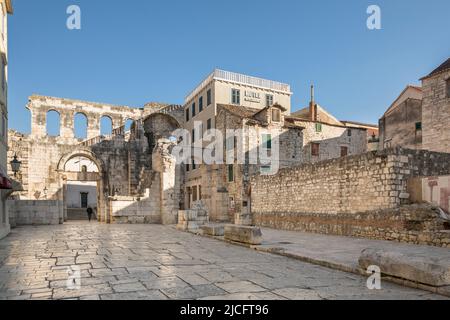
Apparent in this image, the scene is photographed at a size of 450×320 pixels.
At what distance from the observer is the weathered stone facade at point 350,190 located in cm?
1128

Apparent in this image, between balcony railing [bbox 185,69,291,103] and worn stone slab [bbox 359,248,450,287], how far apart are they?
25519 mm

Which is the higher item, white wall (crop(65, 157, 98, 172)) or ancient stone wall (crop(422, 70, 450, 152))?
ancient stone wall (crop(422, 70, 450, 152))

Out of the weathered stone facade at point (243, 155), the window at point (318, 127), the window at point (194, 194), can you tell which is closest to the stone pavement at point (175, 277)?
the weathered stone facade at point (243, 155)

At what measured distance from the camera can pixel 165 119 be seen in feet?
118

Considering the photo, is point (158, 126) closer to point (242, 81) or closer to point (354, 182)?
point (242, 81)

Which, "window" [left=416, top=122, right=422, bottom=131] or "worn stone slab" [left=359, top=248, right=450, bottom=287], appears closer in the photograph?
"worn stone slab" [left=359, top=248, right=450, bottom=287]

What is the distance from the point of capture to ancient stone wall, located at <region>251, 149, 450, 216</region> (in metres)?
11.3

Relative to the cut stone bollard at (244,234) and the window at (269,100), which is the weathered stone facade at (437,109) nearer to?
the window at (269,100)

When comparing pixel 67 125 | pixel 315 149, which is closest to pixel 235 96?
pixel 315 149

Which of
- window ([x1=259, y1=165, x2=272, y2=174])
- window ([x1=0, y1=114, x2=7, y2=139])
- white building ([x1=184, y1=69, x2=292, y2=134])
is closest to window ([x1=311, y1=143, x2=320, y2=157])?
window ([x1=259, y1=165, x2=272, y2=174])

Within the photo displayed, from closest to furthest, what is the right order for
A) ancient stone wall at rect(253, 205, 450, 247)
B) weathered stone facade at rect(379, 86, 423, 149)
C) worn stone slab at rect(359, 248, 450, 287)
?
worn stone slab at rect(359, 248, 450, 287) → ancient stone wall at rect(253, 205, 450, 247) → weathered stone facade at rect(379, 86, 423, 149)

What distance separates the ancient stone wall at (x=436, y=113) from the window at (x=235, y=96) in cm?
1476

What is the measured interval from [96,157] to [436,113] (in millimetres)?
25793

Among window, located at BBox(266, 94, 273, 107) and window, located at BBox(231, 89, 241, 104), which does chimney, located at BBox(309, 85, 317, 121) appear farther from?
window, located at BBox(231, 89, 241, 104)
